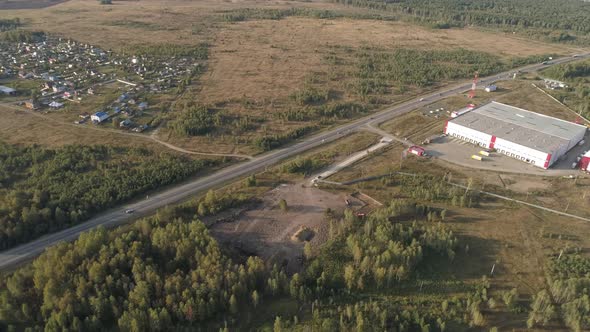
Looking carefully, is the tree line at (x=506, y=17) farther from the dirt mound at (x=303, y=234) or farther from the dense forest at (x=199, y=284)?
the dense forest at (x=199, y=284)

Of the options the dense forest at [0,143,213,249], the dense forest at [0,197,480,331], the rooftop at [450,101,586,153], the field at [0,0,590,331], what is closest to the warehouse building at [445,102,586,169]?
the rooftop at [450,101,586,153]

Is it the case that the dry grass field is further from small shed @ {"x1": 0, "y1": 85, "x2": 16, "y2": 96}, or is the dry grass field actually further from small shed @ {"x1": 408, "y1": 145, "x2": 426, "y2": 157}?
small shed @ {"x1": 0, "y1": 85, "x2": 16, "y2": 96}

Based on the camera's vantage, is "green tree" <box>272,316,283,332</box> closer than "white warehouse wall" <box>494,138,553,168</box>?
Yes

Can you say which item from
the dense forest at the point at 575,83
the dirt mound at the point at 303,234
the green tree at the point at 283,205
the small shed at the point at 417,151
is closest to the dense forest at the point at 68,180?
the green tree at the point at 283,205

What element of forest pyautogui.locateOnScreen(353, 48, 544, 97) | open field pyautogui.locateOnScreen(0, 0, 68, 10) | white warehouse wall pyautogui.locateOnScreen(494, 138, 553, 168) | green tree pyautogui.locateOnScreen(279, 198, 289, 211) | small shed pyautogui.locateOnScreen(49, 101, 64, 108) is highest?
open field pyautogui.locateOnScreen(0, 0, 68, 10)

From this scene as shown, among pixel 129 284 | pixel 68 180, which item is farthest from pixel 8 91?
pixel 129 284

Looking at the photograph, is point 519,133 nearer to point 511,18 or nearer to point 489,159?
point 489,159
